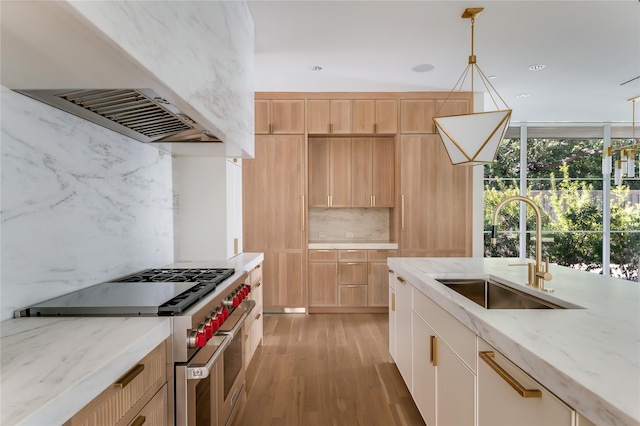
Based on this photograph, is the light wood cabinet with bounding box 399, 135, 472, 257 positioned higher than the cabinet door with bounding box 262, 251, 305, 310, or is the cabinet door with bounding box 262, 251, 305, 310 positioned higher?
the light wood cabinet with bounding box 399, 135, 472, 257

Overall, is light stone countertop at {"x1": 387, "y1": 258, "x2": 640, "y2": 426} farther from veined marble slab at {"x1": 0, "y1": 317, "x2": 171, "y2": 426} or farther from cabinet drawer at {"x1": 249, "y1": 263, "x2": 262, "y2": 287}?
cabinet drawer at {"x1": 249, "y1": 263, "x2": 262, "y2": 287}

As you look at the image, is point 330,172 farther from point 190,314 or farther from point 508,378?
point 508,378

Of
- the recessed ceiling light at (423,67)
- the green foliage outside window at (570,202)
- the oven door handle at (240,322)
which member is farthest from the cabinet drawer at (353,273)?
the green foliage outside window at (570,202)

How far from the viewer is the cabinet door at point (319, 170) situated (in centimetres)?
482

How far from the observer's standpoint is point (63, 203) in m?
1.46

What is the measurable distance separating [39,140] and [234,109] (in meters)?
1.04

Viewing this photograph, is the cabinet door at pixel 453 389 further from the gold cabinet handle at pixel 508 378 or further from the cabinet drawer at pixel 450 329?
the gold cabinet handle at pixel 508 378

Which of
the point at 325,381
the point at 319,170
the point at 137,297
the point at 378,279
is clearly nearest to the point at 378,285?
the point at 378,279

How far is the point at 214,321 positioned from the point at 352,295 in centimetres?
320

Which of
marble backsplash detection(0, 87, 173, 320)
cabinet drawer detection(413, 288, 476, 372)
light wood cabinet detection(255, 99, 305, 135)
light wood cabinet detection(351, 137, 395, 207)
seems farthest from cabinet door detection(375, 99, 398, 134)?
marble backsplash detection(0, 87, 173, 320)

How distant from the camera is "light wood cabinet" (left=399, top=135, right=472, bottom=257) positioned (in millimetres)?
4504

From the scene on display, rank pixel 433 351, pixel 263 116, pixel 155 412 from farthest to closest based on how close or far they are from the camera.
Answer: pixel 263 116 < pixel 433 351 < pixel 155 412

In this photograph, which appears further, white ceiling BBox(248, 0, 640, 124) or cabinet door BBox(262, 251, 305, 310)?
cabinet door BBox(262, 251, 305, 310)

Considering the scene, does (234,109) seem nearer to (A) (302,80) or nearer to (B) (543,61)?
(A) (302,80)
